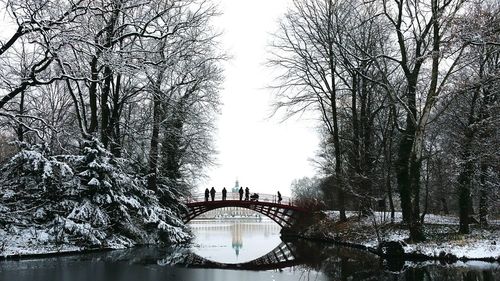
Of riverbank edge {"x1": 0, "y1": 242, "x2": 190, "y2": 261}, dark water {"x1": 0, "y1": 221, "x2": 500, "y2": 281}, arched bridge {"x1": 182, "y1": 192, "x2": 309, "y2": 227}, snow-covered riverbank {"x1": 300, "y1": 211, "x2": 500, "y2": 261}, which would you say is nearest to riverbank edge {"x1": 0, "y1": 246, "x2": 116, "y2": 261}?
riverbank edge {"x1": 0, "y1": 242, "x2": 190, "y2": 261}

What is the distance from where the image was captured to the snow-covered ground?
55.5ft

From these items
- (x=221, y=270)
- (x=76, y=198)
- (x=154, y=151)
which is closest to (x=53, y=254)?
(x=76, y=198)

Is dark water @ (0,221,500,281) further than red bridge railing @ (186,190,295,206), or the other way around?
red bridge railing @ (186,190,295,206)

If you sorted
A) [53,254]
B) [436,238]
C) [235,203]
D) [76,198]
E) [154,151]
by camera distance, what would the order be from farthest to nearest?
[235,203], [154,151], [76,198], [436,238], [53,254]

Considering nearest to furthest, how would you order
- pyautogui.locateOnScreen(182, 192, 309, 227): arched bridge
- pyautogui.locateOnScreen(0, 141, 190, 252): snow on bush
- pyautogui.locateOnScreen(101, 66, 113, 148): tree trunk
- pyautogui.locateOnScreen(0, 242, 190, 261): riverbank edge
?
pyautogui.locateOnScreen(0, 242, 190, 261): riverbank edge
pyautogui.locateOnScreen(0, 141, 190, 252): snow on bush
pyautogui.locateOnScreen(101, 66, 113, 148): tree trunk
pyautogui.locateOnScreen(182, 192, 309, 227): arched bridge

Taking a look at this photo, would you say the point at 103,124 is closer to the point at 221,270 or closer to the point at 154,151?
the point at 154,151

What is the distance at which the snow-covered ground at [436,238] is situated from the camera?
1691cm

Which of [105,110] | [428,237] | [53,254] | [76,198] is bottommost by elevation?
[53,254]

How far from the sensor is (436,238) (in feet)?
63.0

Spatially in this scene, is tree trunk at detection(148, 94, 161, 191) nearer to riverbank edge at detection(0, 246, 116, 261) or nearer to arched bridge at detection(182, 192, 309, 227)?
riverbank edge at detection(0, 246, 116, 261)

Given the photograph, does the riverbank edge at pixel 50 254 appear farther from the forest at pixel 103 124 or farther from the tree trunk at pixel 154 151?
the tree trunk at pixel 154 151

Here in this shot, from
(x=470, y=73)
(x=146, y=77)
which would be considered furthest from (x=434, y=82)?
(x=146, y=77)

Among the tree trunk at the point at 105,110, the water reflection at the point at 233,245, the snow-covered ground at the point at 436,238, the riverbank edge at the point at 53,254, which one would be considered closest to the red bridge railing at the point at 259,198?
the water reflection at the point at 233,245

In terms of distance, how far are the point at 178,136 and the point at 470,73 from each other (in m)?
15.8
